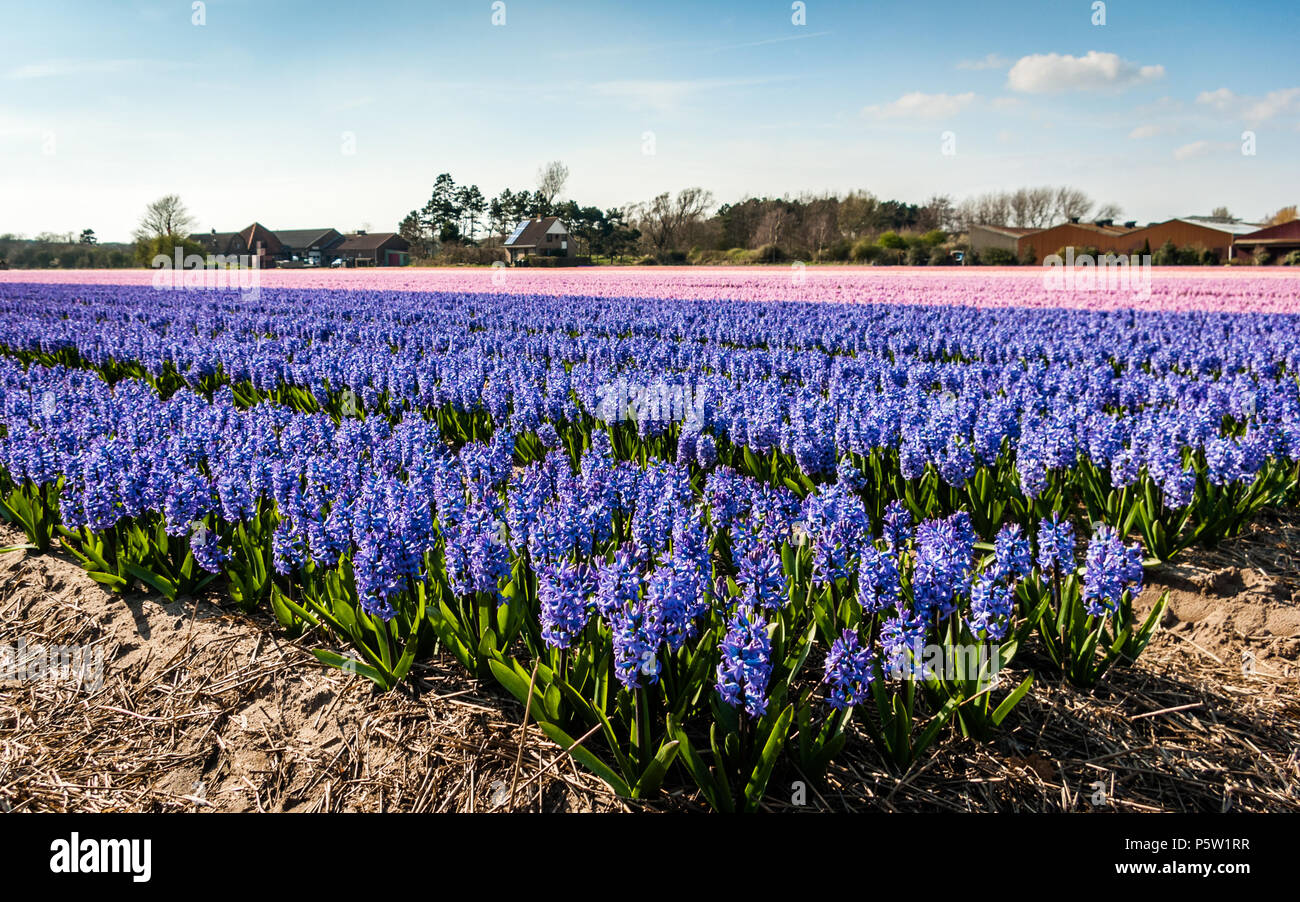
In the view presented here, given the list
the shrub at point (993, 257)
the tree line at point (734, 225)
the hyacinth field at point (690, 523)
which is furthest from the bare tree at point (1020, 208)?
the hyacinth field at point (690, 523)

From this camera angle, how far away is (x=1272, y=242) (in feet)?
205

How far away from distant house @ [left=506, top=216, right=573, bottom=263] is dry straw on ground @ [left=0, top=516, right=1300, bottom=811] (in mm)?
80020

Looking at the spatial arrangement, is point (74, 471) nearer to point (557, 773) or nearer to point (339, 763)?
point (339, 763)

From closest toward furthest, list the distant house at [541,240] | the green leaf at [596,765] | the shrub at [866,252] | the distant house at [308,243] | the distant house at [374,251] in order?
the green leaf at [596,765], the shrub at [866,252], the distant house at [541,240], the distant house at [374,251], the distant house at [308,243]

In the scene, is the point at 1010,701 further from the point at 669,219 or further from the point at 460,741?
the point at 669,219

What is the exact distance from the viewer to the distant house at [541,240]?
83.0m

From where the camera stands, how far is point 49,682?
408cm

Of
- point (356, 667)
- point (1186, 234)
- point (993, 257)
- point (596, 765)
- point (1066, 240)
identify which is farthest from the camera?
point (1186, 234)

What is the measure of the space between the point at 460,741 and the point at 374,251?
98725mm

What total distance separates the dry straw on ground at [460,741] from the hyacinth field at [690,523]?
16 centimetres

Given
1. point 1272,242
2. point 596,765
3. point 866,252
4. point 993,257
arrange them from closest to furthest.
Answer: point 596,765
point 993,257
point 866,252
point 1272,242

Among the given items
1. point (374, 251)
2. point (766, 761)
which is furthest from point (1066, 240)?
point (766, 761)

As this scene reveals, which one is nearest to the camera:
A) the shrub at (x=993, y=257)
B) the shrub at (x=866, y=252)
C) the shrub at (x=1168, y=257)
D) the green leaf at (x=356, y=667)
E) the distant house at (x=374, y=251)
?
the green leaf at (x=356, y=667)

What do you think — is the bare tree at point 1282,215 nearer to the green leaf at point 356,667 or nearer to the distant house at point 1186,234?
the distant house at point 1186,234
